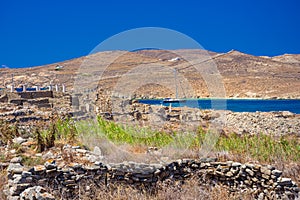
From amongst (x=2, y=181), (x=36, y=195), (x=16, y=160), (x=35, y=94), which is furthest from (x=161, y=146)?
(x=35, y=94)

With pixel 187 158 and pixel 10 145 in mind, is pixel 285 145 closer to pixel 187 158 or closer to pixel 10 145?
pixel 187 158

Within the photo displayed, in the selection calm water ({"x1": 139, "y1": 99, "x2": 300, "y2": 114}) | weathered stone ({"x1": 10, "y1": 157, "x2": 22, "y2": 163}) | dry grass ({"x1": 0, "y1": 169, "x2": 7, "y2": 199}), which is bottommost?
dry grass ({"x1": 0, "y1": 169, "x2": 7, "y2": 199})

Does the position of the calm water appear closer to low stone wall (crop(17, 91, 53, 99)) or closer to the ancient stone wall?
low stone wall (crop(17, 91, 53, 99))

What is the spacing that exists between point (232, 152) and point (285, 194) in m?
1.93

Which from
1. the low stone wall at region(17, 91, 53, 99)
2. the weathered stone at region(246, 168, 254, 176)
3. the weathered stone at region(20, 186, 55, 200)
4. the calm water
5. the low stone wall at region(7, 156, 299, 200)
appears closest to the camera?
the weathered stone at region(20, 186, 55, 200)

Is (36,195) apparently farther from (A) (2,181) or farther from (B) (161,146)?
(B) (161,146)

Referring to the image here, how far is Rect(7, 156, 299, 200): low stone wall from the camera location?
5.54 meters

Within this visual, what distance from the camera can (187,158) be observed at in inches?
271

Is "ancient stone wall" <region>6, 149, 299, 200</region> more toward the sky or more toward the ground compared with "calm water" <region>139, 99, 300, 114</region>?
more toward the ground

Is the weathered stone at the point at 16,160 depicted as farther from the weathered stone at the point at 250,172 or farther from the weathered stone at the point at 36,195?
the weathered stone at the point at 250,172

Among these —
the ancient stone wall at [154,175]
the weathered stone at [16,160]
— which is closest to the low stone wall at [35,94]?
the weathered stone at [16,160]

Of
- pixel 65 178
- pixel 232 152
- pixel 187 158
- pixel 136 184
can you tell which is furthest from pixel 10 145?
pixel 232 152

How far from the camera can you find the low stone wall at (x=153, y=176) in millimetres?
5543

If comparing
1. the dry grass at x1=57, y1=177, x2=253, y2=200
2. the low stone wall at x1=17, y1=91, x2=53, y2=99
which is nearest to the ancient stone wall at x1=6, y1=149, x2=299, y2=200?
the dry grass at x1=57, y1=177, x2=253, y2=200
